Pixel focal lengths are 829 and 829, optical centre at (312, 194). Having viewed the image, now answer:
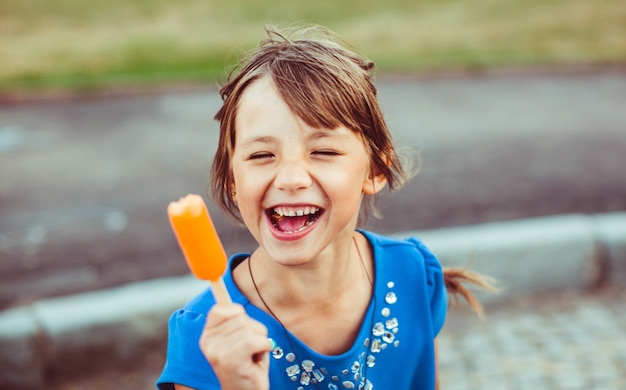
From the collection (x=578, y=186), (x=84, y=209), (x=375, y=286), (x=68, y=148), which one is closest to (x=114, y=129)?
(x=68, y=148)

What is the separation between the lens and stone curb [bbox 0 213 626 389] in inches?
147

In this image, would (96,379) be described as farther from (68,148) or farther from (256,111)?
(68,148)

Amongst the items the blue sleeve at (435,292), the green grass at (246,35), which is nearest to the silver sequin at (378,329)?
the blue sleeve at (435,292)

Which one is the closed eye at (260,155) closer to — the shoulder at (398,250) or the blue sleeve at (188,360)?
the blue sleeve at (188,360)

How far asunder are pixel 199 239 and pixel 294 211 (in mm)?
270

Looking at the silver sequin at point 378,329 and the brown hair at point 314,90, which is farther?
the silver sequin at point 378,329

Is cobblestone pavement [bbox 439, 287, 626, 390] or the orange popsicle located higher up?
the orange popsicle

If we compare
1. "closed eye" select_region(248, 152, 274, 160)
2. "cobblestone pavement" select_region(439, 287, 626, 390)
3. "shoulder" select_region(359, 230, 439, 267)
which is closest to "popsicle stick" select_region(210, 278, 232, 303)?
"closed eye" select_region(248, 152, 274, 160)

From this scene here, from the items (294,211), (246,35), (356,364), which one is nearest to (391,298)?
(356,364)

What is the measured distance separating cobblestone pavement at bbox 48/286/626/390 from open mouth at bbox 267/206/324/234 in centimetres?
222

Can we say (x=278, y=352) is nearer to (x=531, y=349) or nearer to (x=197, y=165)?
(x=531, y=349)

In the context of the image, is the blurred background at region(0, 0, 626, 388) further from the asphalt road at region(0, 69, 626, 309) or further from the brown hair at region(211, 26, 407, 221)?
the brown hair at region(211, 26, 407, 221)

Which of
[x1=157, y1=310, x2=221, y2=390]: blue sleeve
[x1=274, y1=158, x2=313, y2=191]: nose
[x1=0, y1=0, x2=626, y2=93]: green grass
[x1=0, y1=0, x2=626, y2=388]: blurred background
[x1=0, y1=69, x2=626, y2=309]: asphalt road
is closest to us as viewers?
[x1=274, y1=158, x2=313, y2=191]: nose

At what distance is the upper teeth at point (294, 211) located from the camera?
1721 mm
